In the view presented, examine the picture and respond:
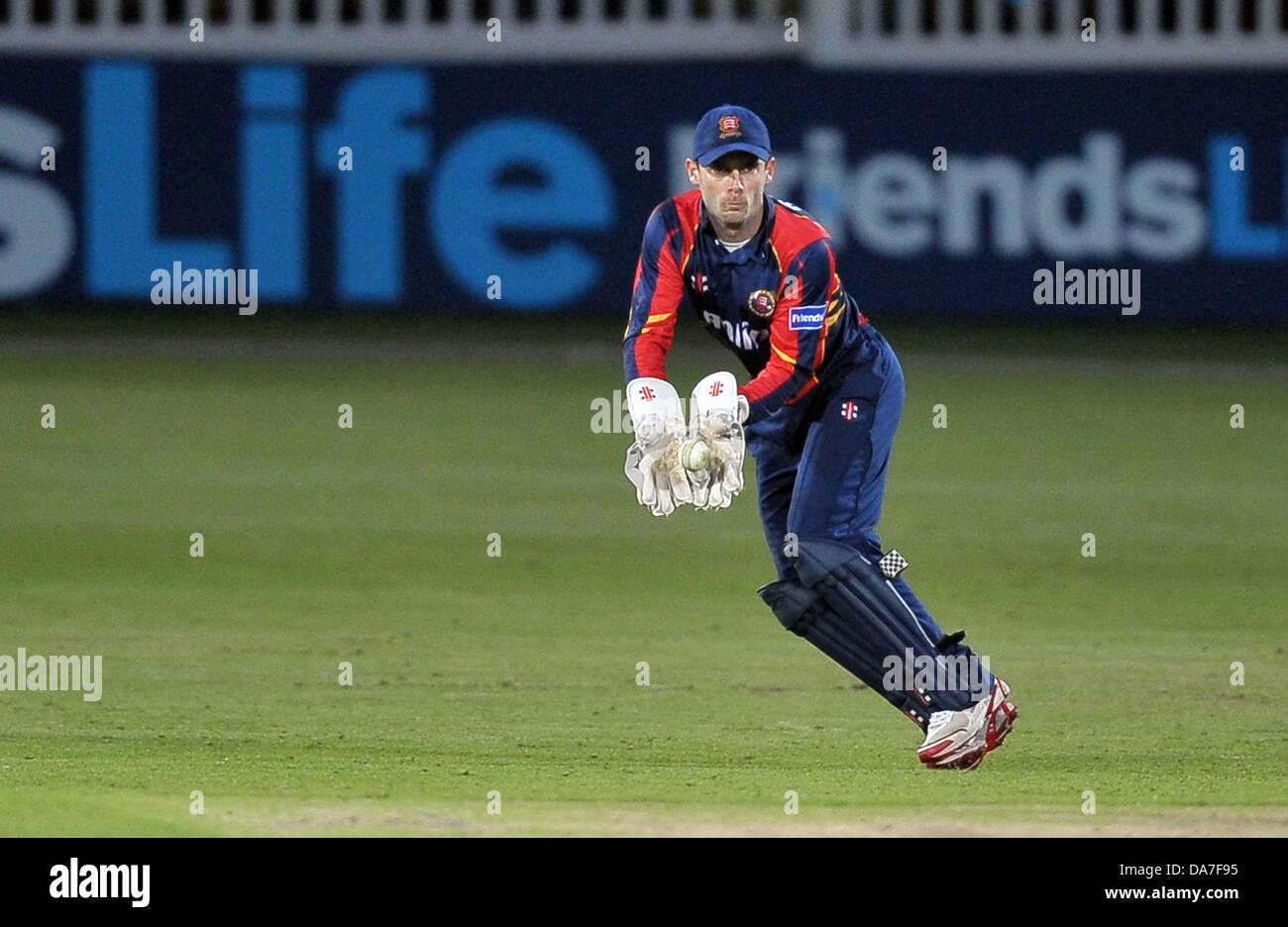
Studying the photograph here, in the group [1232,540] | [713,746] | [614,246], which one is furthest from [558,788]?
[614,246]

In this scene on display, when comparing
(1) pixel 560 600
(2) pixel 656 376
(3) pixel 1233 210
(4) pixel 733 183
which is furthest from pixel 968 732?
(3) pixel 1233 210

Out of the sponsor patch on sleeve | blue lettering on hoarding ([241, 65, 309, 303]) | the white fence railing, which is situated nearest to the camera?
the sponsor patch on sleeve

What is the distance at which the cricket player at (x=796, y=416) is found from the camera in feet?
24.0

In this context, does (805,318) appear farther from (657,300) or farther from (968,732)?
(968,732)

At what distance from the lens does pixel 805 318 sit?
7.32 metres

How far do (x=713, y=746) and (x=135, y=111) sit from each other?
12545 millimetres

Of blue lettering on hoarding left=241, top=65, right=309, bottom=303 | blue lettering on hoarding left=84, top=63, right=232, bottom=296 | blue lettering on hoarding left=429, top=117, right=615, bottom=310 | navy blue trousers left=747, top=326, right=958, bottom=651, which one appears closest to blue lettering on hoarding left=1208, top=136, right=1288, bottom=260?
blue lettering on hoarding left=429, top=117, right=615, bottom=310

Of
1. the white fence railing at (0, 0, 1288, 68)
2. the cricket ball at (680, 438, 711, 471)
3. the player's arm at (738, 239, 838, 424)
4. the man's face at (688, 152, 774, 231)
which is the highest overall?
the white fence railing at (0, 0, 1288, 68)

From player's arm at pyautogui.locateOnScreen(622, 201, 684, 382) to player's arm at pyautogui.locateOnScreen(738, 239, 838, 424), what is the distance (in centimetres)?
36

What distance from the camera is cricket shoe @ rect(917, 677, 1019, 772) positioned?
24.8 ft

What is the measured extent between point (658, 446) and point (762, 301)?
0.57 metres

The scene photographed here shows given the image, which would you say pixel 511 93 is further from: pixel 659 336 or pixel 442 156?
pixel 659 336

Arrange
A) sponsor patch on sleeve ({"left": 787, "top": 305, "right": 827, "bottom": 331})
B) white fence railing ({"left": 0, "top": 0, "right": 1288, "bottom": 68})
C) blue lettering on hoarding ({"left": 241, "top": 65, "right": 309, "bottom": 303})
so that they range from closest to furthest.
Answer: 1. sponsor patch on sleeve ({"left": 787, "top": 305, "right": 827, "bottom": 331})
2. blue lettering on hoarding ({"left": 241, "top": 65, "right": 309, "bottom": 303})
3. white fence railing ({"left": 0, "top": 0, "right": 1288, "bottom": 68})

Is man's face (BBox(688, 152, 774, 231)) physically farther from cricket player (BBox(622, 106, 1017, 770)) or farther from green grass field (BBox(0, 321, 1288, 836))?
green grass field (BBox(0, 321, 1288, 836))
